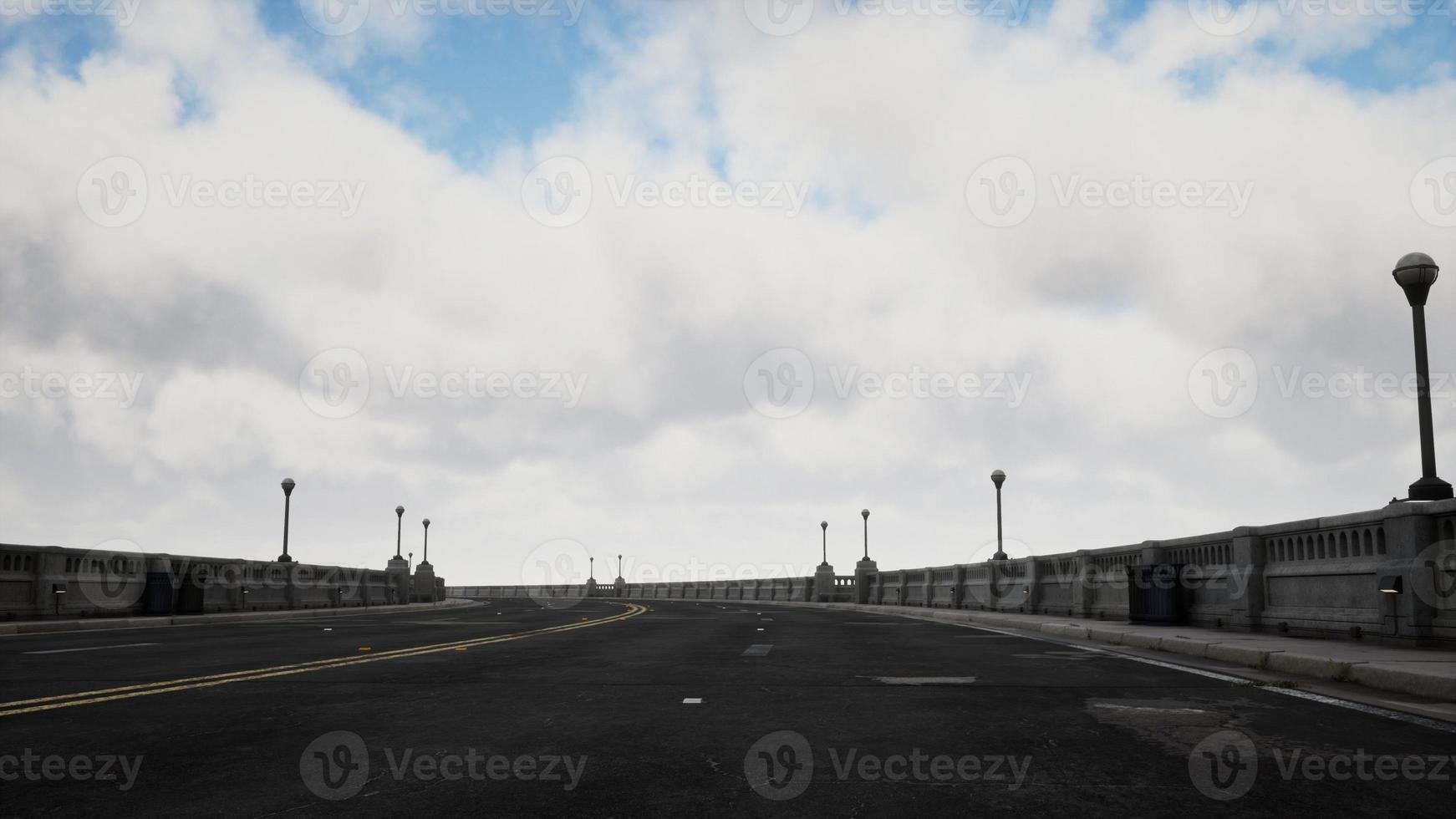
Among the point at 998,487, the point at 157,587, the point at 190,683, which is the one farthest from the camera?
the point at 998,487

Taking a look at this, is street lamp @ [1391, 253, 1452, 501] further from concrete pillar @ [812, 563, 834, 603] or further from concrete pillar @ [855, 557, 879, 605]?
concrete pillar @ [812, 563, 834, 603]

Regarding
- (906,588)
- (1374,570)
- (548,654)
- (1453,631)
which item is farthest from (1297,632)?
(906,588)

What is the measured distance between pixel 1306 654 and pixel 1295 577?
5010mm

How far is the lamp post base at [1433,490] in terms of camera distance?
13.3 meters

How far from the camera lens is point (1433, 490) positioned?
13.3 metres

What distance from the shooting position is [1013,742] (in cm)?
634

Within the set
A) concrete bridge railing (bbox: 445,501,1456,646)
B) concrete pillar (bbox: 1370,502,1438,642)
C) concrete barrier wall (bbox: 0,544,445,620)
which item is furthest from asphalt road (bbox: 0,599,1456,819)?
concrete barrier wall (bbox: 0,544,445,620)

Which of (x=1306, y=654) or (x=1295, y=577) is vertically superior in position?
(x=1295, y=577)

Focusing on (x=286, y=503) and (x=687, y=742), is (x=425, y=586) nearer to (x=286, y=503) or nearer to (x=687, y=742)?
(x=286, y=503)

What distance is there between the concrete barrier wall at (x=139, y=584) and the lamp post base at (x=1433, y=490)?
25.5 m

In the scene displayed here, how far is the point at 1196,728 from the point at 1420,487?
8.88 meters

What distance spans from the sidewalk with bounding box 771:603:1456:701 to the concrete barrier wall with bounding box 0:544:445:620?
21.5 m

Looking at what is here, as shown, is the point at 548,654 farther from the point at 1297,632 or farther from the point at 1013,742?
the point at 1297,632

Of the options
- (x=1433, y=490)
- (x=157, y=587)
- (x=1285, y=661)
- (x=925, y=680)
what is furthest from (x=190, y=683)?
(x=157, y=587)
